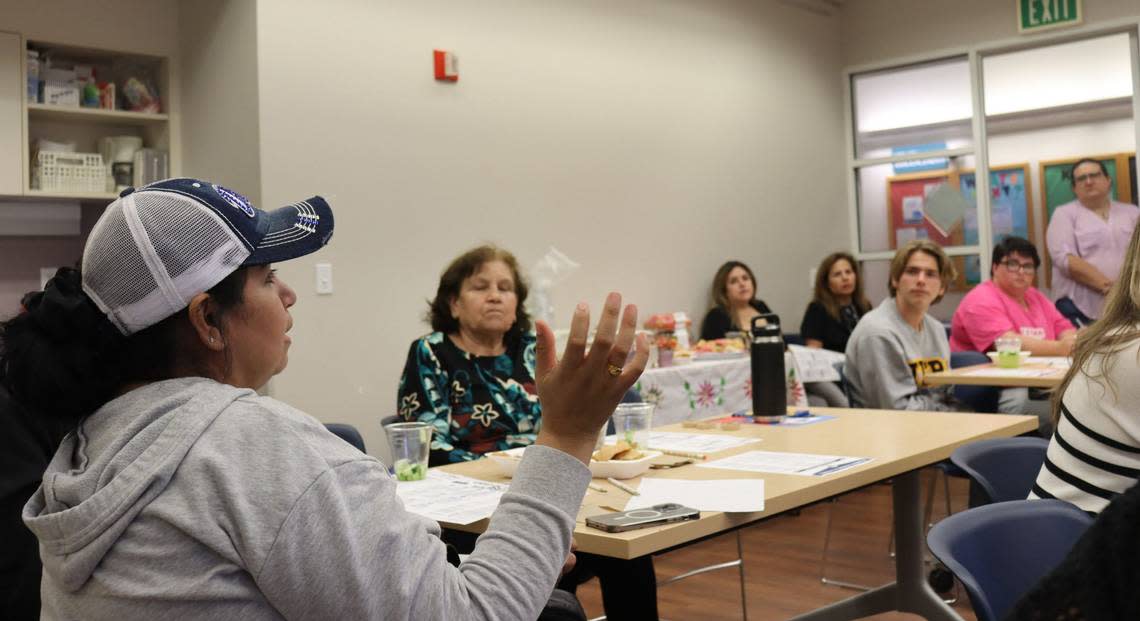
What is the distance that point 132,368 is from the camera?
1.09 m

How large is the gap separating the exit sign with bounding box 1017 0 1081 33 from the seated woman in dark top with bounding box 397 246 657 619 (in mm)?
5086

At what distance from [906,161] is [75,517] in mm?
7137

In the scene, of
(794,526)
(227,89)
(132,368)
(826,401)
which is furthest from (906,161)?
(132,368)

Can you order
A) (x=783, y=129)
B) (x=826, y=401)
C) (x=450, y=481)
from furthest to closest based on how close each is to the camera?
(x=783, y=129)
(x=826, y=401)
(x=450, y=481)

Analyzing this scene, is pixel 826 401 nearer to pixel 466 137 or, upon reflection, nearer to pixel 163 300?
pixel 466 137

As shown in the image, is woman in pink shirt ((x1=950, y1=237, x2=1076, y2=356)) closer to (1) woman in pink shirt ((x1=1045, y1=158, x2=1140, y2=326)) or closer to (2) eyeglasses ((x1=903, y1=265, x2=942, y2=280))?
(2) eyeglasses ((x1=903, y1=265, x2=942, y2=280))

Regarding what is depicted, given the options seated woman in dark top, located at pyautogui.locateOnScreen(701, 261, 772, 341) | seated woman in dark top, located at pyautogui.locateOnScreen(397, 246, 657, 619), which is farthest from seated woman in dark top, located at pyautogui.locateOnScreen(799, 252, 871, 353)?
seated woman in dark top, located at pyautogui.locateOnScreen(397, 246, 657, 619)

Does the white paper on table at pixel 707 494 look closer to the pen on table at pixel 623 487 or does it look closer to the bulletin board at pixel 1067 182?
the pen on table at pixel 623 487

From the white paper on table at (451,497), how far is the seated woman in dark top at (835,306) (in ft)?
13.4

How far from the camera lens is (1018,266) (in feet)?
16.2

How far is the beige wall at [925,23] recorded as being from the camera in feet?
22.6

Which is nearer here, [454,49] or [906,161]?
[454,49]

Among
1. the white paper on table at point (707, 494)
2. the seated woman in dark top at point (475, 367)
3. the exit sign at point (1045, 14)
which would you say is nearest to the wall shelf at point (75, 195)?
the seated woman in dark top at point (475, 367)

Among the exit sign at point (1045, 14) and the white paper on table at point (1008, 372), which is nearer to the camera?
the white paper on table at point (1008, 372)
